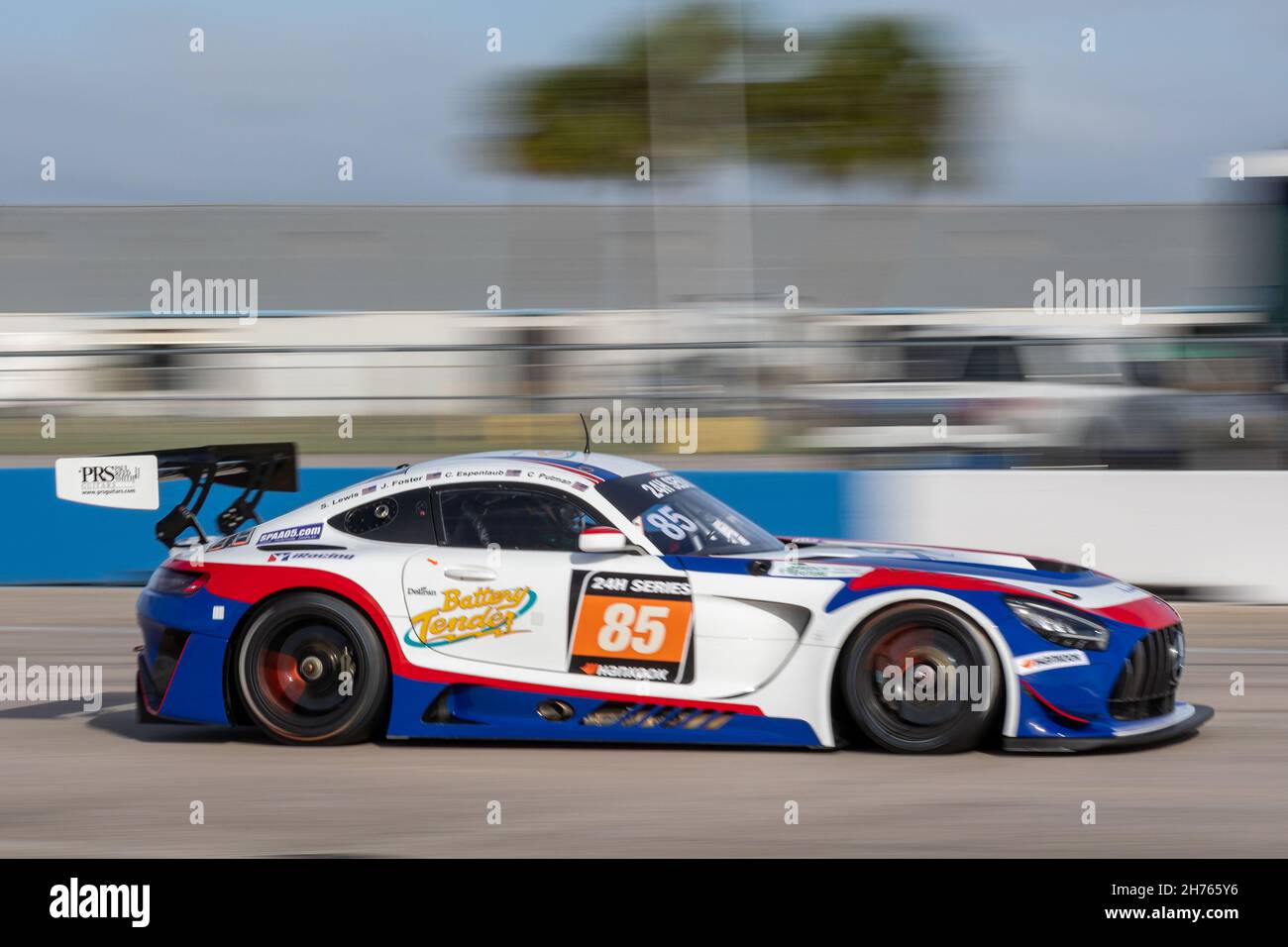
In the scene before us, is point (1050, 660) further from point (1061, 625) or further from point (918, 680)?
point (918, 680)

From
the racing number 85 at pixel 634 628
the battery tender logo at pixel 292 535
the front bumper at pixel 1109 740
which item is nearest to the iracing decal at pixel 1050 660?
the front bumper at pixel 1109 740

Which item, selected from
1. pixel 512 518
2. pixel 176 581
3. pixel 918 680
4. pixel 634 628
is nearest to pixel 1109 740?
pixel 918 680

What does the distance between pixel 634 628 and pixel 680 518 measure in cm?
68

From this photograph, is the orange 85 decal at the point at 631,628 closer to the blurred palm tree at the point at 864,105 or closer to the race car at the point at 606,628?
the race car at the point at 606,628

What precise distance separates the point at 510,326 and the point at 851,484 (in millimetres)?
6770

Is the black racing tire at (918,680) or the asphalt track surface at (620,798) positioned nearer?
the asphalt track surface at (620,798)

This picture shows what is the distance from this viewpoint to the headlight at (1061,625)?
20.6ft

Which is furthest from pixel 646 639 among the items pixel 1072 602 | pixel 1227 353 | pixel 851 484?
pixel 1227 353

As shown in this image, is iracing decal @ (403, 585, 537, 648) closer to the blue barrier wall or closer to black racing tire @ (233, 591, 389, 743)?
black racing tire @ (233, 591, 389, 743)

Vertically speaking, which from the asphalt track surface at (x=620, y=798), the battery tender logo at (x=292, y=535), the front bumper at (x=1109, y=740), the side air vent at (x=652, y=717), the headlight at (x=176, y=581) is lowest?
the asphalt track surface at (x=620, y=798)

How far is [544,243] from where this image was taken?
27969mm

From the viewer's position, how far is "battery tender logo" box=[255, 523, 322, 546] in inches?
279

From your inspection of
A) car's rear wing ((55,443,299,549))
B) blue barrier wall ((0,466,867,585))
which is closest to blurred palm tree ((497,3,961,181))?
blue barrier wall ((0,466,867,585))
